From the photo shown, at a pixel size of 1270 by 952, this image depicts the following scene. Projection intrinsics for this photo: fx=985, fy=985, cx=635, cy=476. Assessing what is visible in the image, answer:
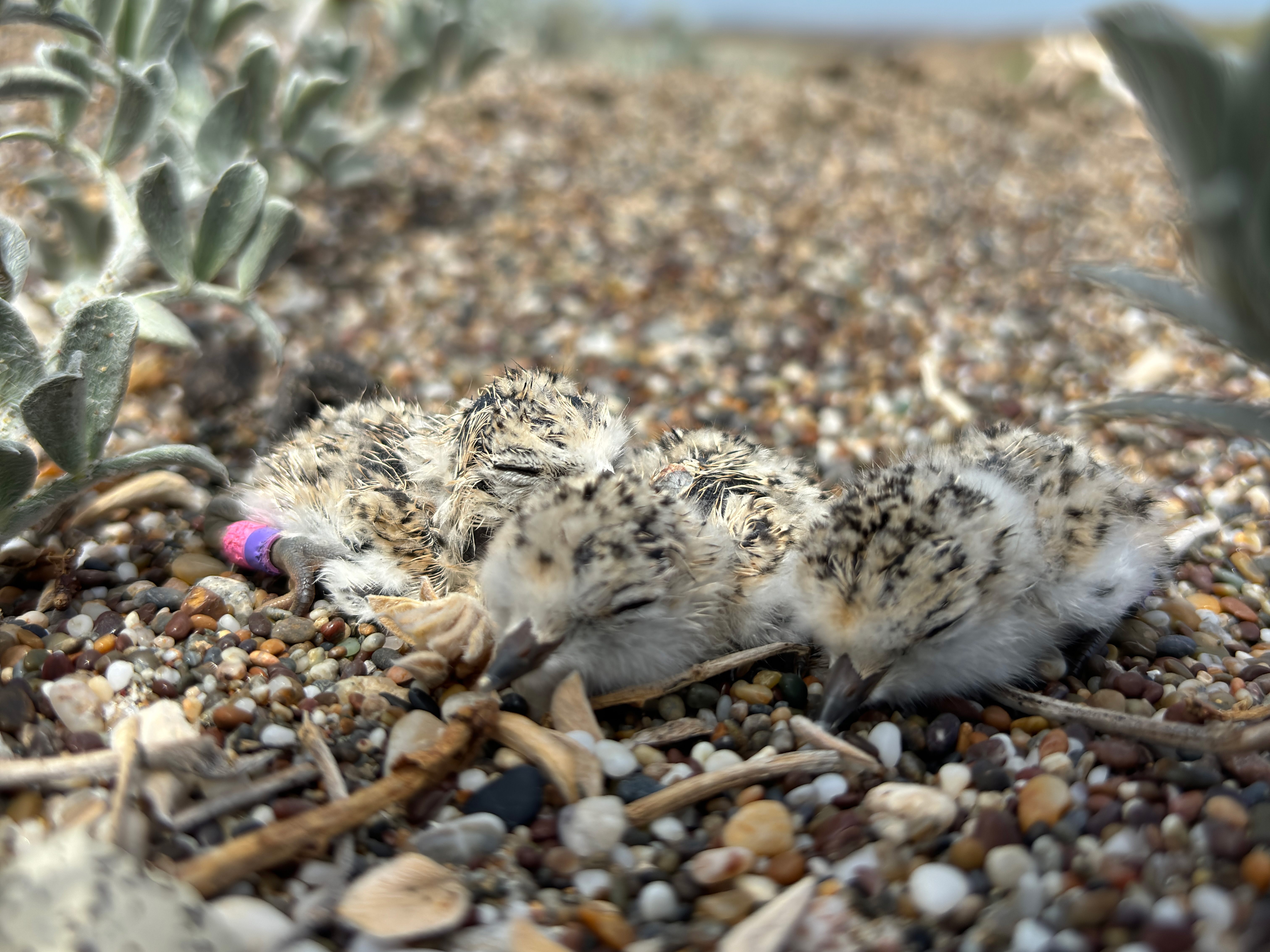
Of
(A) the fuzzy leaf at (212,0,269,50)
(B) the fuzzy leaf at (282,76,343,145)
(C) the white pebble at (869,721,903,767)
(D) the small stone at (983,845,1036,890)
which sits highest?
(A) the fuzzy leaf at (212,0,269,50)

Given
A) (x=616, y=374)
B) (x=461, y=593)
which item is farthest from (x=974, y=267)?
(x=461, y=593)

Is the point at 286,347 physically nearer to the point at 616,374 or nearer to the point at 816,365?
the point at 616,374

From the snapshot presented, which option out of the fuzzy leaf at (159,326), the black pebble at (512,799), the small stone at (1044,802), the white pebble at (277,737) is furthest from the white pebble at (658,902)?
the fuzzy leaf at (159,326)

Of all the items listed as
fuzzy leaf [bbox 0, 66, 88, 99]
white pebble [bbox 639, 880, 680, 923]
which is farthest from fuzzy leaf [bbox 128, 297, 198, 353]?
white pebble [bbox 639, 880, 680, 923]

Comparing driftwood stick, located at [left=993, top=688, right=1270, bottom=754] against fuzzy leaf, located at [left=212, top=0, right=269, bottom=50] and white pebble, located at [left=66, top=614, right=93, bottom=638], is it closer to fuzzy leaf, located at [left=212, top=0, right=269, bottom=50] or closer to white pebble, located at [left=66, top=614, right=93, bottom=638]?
white pebble, located at [left=66, top=614, right=93, bottom=638]

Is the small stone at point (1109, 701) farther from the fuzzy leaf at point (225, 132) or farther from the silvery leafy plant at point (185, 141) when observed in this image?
the fuzzy leaf at point (225, 132)

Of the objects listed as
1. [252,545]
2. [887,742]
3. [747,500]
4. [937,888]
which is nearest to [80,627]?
[252,545]
